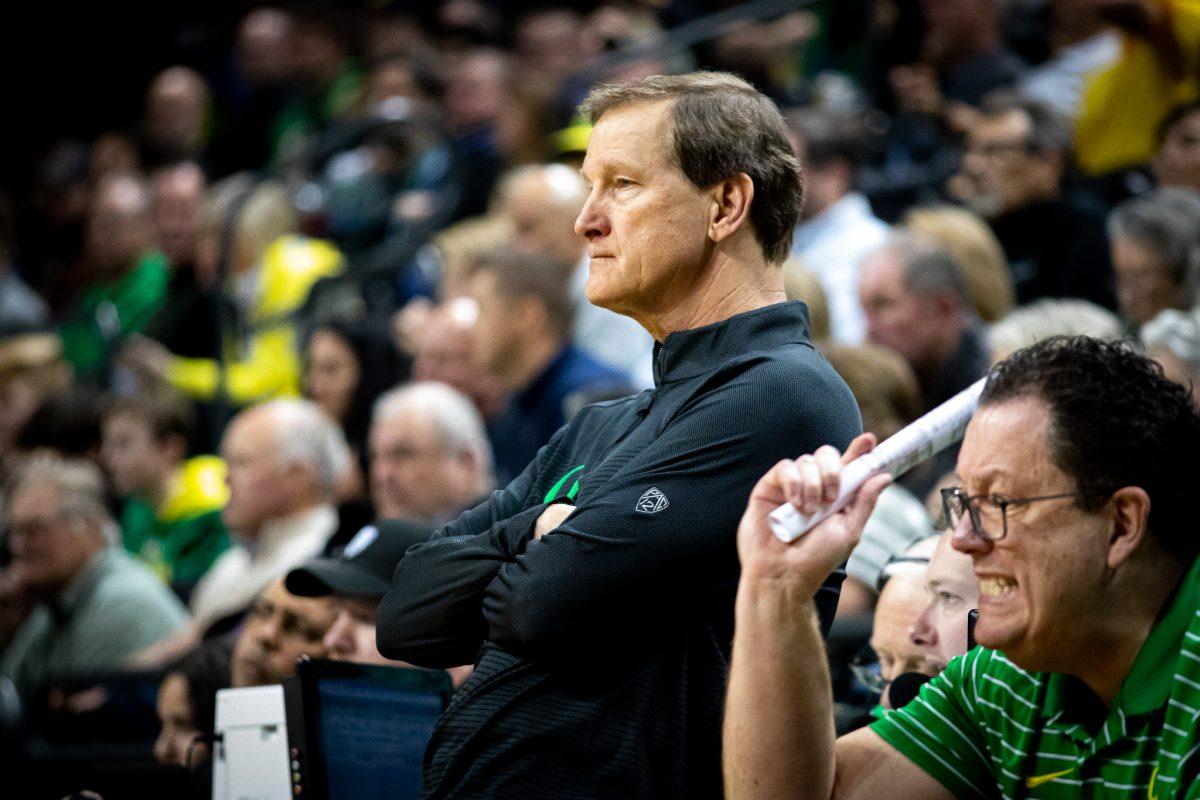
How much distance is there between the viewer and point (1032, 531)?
79.4 inches

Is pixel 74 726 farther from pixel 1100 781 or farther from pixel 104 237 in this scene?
pixel 104 237

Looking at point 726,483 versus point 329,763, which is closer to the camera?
point 726,483

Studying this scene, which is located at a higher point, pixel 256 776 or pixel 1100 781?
pixel 1100 781

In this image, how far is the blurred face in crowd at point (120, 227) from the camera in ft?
28.1

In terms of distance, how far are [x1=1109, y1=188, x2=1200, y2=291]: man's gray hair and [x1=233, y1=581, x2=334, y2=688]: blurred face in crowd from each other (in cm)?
265

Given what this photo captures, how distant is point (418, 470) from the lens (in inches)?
196

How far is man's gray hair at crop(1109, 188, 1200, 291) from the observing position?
15.4 ft

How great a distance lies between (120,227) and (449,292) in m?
2.92

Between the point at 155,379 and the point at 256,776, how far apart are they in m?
5.03

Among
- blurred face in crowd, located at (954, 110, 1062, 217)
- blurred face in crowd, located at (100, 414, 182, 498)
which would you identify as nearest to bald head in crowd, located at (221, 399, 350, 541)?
blurred face in crowd, located at (100, 414, 182, 498)

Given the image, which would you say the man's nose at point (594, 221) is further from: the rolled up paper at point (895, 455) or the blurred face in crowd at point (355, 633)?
the blurred face in crowd at point (355, 633)

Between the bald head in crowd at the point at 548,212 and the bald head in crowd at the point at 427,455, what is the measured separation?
1.30m

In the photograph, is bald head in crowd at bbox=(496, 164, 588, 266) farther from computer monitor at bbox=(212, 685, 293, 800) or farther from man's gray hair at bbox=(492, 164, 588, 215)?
computer monitor at bbox=(212, 685, 293, 800)

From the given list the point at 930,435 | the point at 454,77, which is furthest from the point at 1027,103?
the point at 930,435
